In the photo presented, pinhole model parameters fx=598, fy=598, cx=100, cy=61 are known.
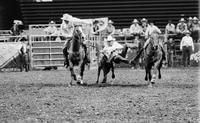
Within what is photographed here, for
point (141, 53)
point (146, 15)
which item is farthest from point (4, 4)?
point (141, 53)

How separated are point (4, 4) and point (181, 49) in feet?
40.5

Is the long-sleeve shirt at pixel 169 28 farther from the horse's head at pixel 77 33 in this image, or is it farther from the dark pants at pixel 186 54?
the horse's head at pixel 77 33

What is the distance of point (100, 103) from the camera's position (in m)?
13.0

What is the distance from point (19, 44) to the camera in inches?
1180

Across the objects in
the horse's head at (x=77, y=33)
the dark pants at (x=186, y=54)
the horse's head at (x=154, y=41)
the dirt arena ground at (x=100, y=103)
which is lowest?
the dirt arena ground at (x=100, y=103)

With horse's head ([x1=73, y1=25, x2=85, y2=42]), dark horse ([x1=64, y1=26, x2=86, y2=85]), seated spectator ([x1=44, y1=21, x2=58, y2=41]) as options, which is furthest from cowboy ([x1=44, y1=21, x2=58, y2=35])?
horse's head ([x1=73, y1=25, x2=85, y2=42])

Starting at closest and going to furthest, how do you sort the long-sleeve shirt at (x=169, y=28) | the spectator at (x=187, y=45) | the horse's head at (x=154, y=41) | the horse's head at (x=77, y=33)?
1. the horse's head at (x=154, y=41)
2. the horse's head at (x=77, y=33)
3. the spectator at (x=187, y=45)
4. the long-sleeve shirt at (x=169, y=28)

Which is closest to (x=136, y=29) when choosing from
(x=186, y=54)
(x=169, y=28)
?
(x=169, y=28)

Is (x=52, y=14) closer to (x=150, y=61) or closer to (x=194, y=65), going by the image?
(x=194, y=65)

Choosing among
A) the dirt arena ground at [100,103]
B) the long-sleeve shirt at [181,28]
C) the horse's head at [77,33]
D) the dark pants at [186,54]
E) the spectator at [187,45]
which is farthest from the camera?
the long-sleeve shirt at [181,28]

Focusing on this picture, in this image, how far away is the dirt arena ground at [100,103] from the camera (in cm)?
1038

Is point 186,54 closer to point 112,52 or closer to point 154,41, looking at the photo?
point 112,52

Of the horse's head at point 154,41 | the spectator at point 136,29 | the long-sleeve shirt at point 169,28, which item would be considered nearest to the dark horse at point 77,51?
the horse's head at point 154,41

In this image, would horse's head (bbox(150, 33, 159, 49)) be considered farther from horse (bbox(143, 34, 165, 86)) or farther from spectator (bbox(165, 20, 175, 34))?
spectator (bbox(165, 20, 175, 34))
